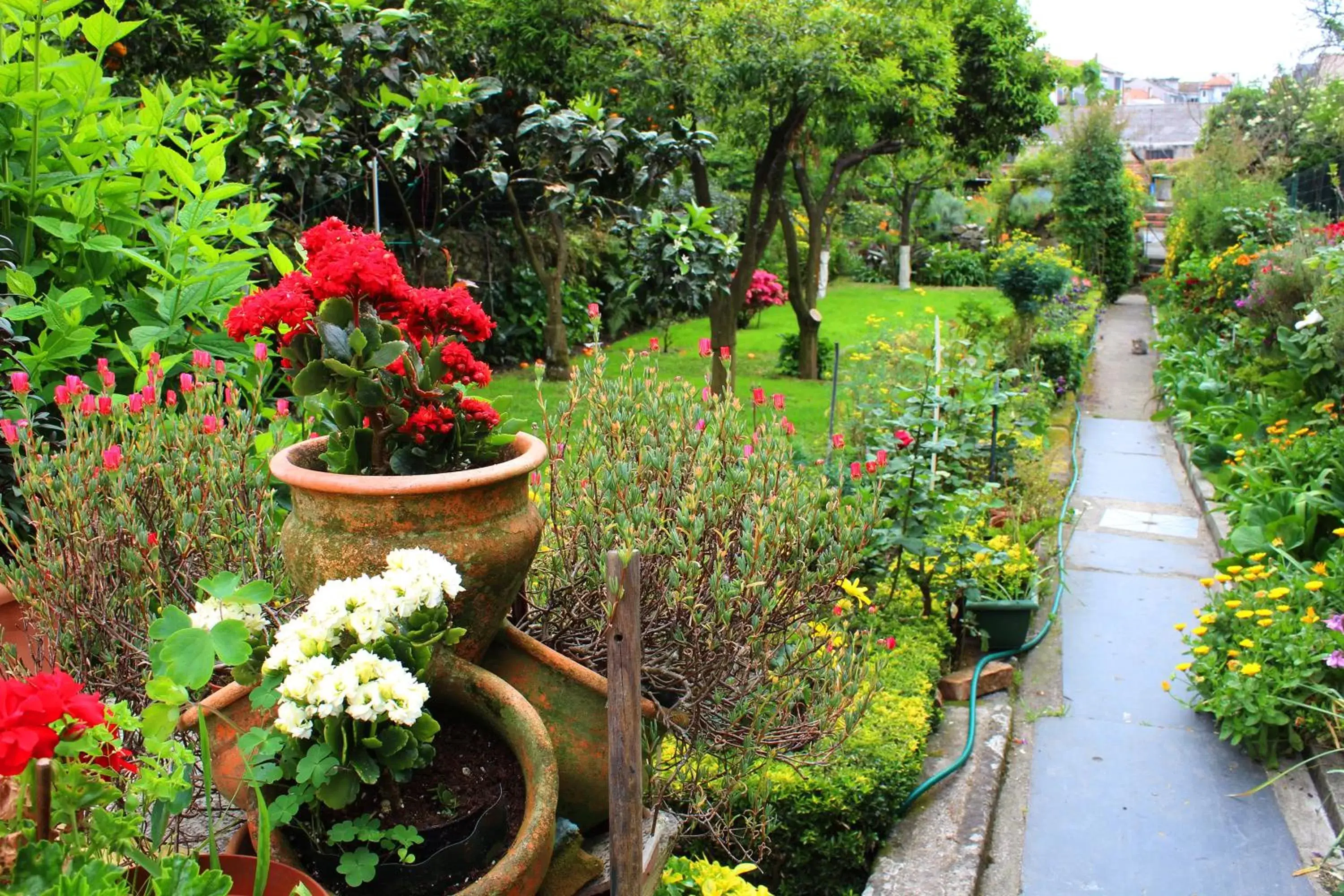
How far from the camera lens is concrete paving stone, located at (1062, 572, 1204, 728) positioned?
176 inches

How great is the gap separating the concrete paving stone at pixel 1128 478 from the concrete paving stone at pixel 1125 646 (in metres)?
1.79

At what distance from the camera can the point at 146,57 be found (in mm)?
6477

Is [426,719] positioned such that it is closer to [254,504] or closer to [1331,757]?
[254,504]

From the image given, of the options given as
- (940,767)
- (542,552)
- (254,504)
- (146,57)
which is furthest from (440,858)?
(146,57)

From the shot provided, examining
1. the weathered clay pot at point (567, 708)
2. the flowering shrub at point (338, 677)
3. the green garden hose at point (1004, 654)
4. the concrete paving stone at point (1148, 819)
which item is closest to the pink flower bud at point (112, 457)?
the flowering shrub at point (338, 677)

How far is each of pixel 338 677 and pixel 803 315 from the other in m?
10.0

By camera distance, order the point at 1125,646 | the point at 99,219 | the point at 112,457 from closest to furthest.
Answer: the point at 112,457, the point at 99,219, the point at 1125,646

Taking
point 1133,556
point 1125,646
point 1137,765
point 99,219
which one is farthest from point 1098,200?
point 99,219

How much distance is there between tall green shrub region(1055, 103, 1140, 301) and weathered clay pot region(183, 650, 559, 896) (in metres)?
21.0

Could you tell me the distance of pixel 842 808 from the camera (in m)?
3.02

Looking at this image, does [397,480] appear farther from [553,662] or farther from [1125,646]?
[1125,646]

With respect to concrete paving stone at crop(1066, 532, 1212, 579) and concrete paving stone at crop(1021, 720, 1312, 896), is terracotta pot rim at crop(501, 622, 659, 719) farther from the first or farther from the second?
concrete paving stone at crop(1066, 532, 1212, 579)

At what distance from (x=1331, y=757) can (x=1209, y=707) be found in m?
0.43

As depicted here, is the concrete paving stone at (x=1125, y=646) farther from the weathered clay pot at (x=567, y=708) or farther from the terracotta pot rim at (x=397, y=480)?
the terracotta pot rim at (x=397, y=480)
